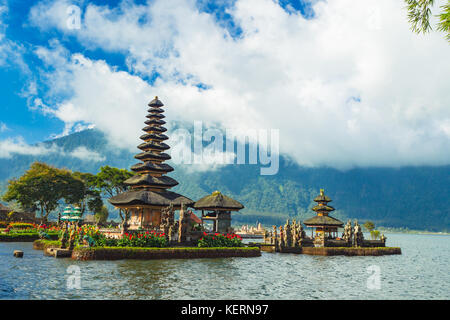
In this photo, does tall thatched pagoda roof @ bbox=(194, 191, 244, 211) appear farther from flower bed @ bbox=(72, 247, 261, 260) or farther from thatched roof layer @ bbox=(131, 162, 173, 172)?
thatched roof layer @ bbox=(131, 162, 173, 172)

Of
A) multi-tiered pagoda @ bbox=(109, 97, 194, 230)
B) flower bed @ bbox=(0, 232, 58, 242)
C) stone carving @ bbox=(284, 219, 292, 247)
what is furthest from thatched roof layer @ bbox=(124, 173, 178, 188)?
stone carving @ bbox=(284, 219, 292, 247)

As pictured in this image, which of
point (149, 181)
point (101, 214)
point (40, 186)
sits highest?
point (40, 186)

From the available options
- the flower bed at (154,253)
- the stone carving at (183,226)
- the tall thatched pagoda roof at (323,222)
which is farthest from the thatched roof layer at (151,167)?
the tall thatched pagoda roof at (323,222)

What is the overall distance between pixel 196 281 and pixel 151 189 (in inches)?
1021

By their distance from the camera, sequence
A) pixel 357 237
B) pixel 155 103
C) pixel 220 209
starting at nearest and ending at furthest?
pixel 220 209 < pixel 357 237 < pixel 155 103

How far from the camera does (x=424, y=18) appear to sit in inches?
476

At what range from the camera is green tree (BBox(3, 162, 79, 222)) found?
6912 cm

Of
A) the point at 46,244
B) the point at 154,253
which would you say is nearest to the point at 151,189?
the point at 46,244

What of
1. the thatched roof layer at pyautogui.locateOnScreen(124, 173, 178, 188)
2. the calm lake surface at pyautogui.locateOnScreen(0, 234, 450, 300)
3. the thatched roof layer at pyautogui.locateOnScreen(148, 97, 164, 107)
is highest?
the thatched roof layer at pyautogui.locateOnScreen(148, 97, 164, 107)

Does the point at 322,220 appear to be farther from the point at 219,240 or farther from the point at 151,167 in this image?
the point at 151,167

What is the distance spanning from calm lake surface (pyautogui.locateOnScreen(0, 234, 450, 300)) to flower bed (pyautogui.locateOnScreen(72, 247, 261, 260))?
132 cm

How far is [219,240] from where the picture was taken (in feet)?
135

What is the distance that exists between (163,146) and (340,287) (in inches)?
1394
